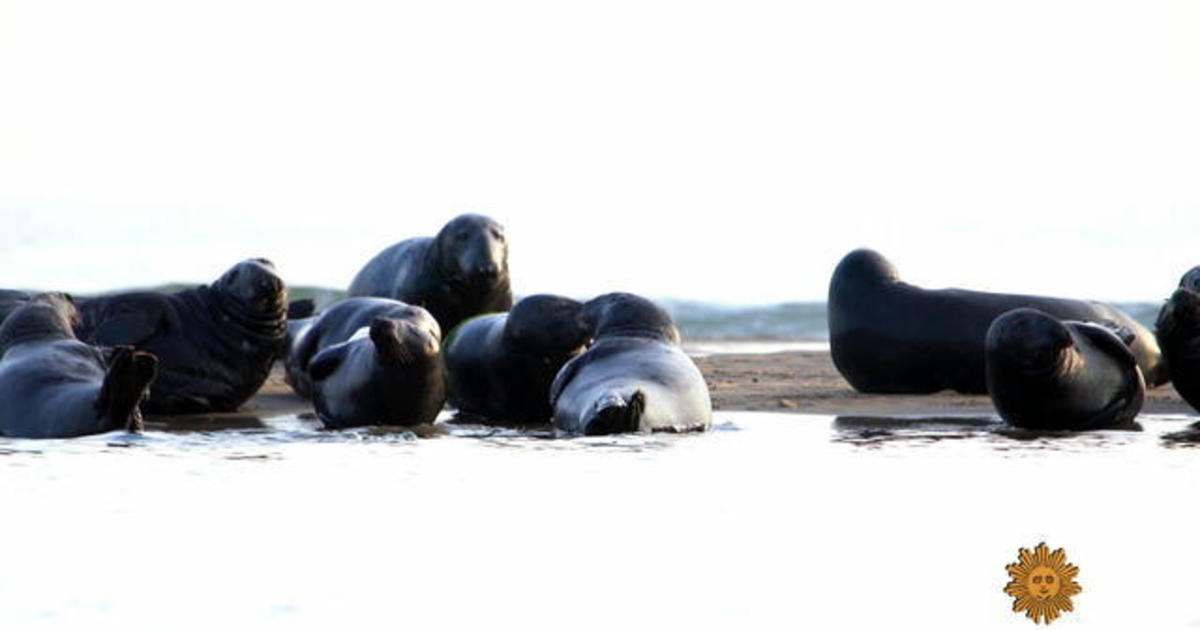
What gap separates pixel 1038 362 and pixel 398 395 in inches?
112

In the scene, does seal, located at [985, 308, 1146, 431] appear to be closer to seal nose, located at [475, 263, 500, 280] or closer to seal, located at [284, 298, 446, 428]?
seal, located at [284, 298, 446, 428]

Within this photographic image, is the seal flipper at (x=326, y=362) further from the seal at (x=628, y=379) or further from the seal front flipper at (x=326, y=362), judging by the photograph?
the seal at (x=628, y=379)

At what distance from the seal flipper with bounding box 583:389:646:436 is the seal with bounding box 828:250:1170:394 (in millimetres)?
3693

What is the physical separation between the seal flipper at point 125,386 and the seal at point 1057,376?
372 centimetres

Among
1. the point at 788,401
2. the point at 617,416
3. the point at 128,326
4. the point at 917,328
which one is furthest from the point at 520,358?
the point at 917,328

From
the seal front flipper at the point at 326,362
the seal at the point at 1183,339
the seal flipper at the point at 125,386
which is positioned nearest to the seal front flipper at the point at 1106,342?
the seal at the point at 1183,339

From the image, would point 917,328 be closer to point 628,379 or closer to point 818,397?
point 818,397

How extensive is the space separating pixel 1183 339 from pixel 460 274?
206 inches

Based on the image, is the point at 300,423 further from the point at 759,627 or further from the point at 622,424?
the point at 759,627

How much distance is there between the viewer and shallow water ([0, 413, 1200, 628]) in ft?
→ 16.7

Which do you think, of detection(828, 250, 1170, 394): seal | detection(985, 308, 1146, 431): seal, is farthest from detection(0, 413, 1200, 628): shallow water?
detection(828, 250, 1170, 394): seal

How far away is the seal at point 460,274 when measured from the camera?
14.1m

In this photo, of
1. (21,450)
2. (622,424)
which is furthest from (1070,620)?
(21,450)

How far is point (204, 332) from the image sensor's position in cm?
1148
